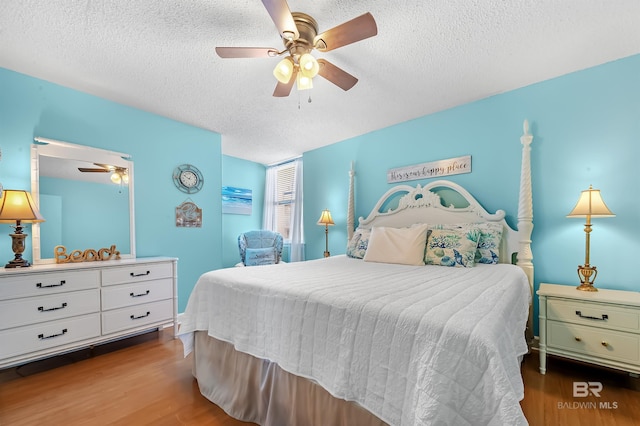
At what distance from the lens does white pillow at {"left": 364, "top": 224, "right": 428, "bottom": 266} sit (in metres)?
2.37

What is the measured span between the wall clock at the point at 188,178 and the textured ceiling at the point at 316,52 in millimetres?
678

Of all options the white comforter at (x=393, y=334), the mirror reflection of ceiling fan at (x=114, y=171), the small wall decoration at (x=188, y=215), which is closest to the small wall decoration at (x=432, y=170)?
the white comforter at (x=393, y=334)

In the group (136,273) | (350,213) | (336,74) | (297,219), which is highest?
(336,74)

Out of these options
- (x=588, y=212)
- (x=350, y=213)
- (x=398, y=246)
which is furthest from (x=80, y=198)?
(x=588, y=212)

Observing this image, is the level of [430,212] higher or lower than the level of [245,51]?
lower

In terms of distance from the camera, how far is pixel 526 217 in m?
2.31

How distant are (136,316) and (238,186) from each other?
287 centimetres

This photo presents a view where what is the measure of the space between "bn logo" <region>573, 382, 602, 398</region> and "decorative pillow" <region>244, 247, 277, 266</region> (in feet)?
11.4

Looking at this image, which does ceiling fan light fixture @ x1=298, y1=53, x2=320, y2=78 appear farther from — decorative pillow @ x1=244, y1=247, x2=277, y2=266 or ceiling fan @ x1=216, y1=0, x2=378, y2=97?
decorative pillow @ x1=244, y1=247, x2=277, y2=266

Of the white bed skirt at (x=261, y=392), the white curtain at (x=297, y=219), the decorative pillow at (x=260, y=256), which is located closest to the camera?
the white bed skirt at (x=261, y=392)

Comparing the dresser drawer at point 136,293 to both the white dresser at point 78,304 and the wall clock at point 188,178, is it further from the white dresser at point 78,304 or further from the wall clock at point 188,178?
the wall clock at point 188,178

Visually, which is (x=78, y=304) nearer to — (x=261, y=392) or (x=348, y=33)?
(x=261, y=392)

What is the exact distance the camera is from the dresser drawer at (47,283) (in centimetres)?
191

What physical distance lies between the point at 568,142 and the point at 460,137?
2.85 feet
